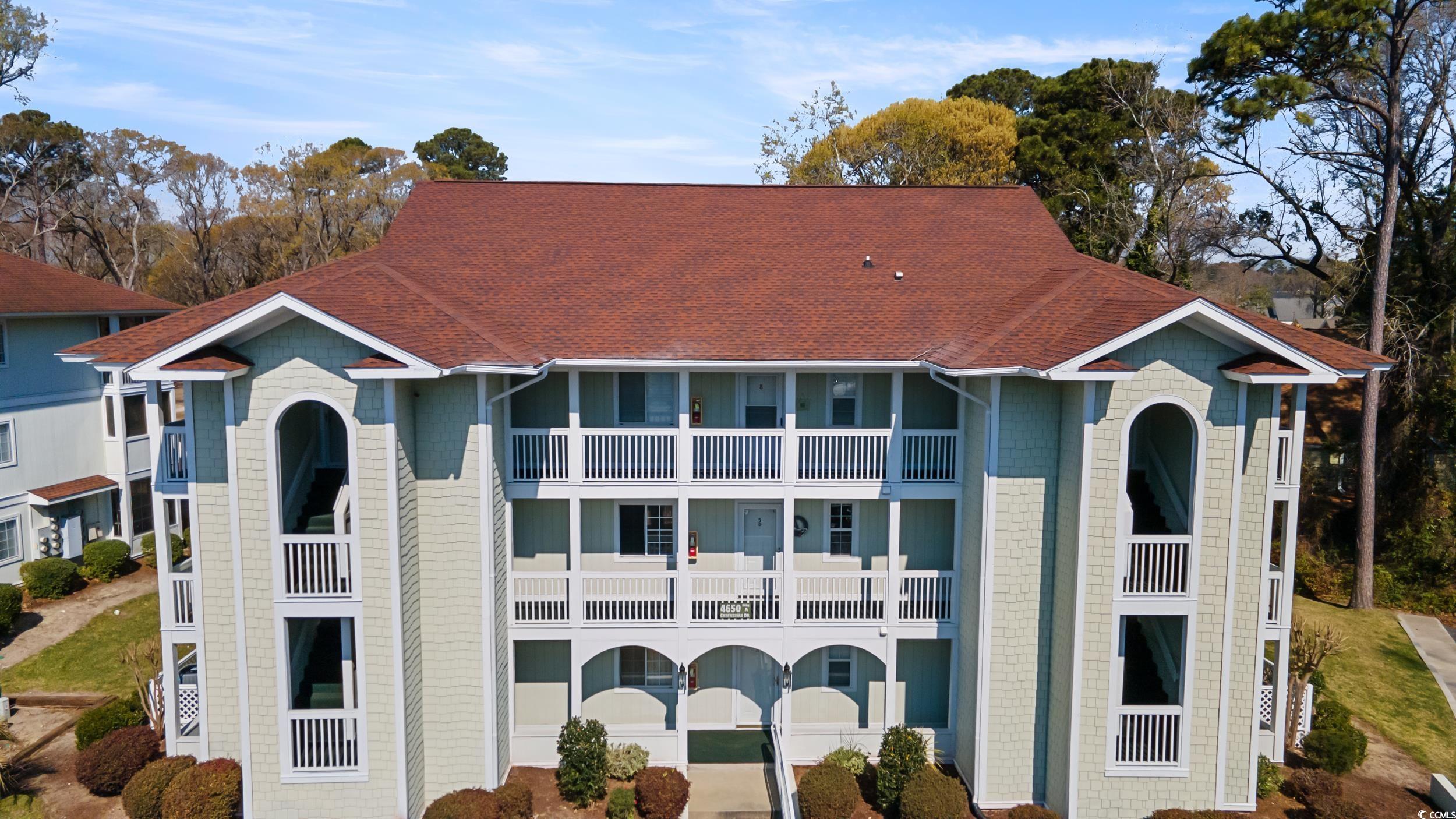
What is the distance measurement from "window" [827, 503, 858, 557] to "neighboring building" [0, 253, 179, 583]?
2367 cm

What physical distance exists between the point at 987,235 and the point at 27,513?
98.0ft

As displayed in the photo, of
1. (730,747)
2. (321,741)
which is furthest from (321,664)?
(730,747)

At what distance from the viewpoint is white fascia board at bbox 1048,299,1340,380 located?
13.4 metres

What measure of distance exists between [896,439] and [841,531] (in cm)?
282

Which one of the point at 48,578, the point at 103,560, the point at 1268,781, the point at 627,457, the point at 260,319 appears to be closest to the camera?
the point at 260,319

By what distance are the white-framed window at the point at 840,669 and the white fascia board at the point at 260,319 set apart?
407 inches

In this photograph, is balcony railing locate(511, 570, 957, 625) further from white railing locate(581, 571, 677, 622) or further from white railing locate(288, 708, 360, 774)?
white railing locate(288, 708, 360, 774)

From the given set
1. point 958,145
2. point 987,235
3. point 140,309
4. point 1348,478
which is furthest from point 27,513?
point 1348,478

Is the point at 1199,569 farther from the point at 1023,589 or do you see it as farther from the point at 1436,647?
the point at 1436,647

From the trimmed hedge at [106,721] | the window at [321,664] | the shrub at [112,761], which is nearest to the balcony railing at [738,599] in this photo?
the window at [321,664]

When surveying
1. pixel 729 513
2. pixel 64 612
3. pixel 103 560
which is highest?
pixel 729 513

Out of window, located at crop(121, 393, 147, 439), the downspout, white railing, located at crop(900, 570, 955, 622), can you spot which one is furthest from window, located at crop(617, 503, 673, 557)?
window, located at crop(121, 393, 147, 439)

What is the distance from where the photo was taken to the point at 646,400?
1819 cm

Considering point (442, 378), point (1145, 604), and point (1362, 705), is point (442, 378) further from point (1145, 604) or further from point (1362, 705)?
point (1362, 705)
